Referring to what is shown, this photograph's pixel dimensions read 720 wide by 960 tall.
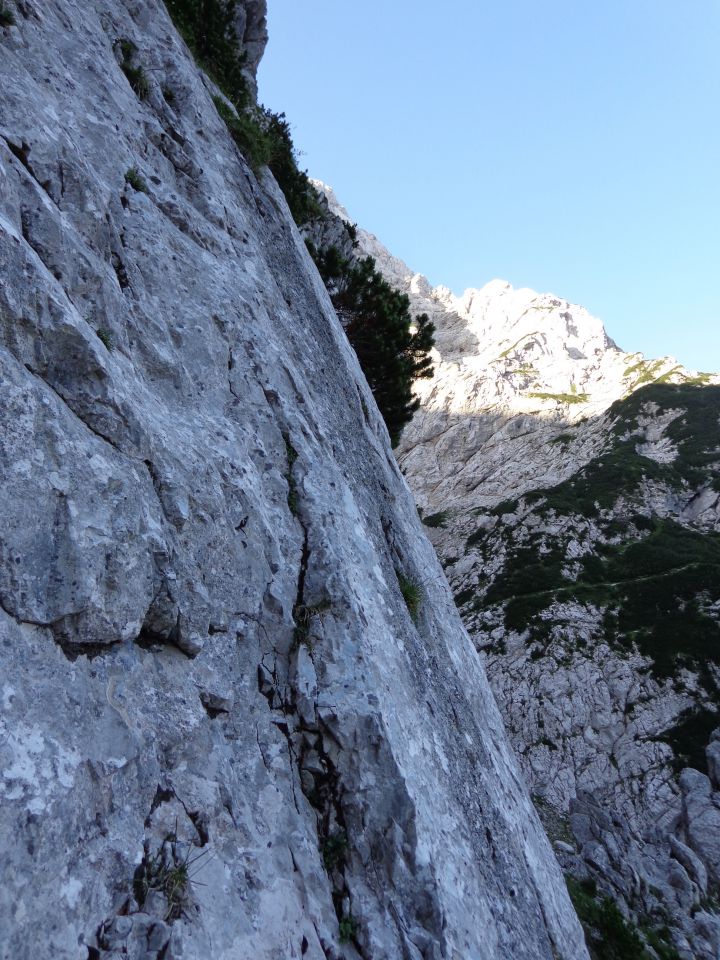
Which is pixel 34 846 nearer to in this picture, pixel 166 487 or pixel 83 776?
pixel 83 776

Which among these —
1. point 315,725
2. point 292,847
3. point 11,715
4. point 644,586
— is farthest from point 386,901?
point 644,586

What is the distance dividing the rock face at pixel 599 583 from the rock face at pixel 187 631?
17911mm

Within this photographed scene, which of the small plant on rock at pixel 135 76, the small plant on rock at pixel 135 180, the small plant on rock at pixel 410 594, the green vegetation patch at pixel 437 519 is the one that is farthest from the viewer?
the green vegetation patch at pixel 437 519

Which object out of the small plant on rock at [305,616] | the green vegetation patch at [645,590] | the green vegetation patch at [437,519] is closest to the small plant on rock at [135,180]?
the small plant on rock at [305,616]

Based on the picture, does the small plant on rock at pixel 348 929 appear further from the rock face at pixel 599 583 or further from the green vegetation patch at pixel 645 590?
the green vegetation patch at pixel 645 590

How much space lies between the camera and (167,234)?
31.4ft

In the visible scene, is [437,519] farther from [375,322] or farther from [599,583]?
[375,322]

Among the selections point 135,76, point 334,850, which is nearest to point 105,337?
point 334,850

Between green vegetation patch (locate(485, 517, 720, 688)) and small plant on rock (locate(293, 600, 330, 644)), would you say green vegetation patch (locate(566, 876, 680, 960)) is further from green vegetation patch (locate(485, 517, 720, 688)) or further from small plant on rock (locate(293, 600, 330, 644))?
green vegetation patch (locate(485, 517, 720, 688))

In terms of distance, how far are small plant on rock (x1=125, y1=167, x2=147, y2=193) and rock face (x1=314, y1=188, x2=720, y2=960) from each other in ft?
79.8

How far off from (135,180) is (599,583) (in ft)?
201

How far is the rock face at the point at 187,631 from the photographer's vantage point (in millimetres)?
4543

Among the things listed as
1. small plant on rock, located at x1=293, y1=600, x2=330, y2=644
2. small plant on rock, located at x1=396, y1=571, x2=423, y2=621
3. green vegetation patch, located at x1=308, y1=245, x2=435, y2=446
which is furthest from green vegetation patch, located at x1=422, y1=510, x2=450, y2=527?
small plant on rock, located at x1=293, y1=600, x2=330, y2=644

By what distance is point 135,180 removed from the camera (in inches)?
384
